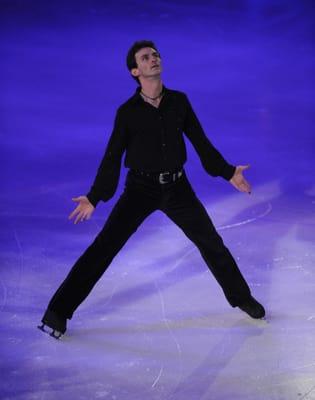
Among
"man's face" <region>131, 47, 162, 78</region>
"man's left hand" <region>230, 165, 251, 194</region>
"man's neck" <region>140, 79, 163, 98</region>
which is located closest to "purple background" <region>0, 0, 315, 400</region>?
"man's left hand" <region>230, 165, 251, 194</region>

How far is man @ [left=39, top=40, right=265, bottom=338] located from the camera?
15.3 ft

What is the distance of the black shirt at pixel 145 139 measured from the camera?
4.66 m

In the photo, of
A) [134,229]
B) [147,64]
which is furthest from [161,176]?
[147,64]

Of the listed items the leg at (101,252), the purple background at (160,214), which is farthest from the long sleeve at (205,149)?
the purple background at (160,214)

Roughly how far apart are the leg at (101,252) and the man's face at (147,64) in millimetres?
681

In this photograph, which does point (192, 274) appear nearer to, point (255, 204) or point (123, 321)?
point (123, 321)

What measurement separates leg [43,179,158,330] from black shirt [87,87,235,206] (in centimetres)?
14

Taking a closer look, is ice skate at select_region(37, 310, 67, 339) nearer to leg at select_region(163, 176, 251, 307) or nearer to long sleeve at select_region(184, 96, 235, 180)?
leg at select_region(163, 176, 251, 307)

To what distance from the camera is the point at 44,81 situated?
10.1 meters

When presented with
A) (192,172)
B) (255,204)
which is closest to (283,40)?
(192,172)

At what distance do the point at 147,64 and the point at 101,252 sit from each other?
1131 mm

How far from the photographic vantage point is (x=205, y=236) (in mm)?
4781

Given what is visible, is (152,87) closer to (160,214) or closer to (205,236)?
(205,236)

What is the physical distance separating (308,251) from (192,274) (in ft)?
3.03
